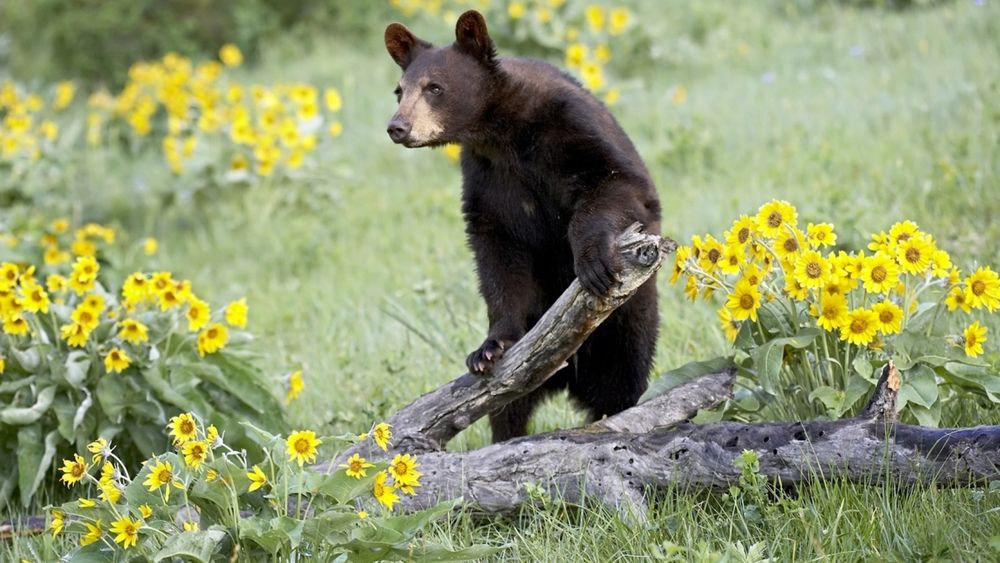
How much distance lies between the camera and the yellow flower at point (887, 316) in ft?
11.8

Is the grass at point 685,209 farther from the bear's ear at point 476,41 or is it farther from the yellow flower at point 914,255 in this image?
the bear's ear at point 476,41

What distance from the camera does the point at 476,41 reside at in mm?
4227

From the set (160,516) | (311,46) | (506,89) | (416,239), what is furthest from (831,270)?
(311,46)

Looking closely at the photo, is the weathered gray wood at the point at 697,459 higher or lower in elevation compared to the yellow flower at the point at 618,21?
lower

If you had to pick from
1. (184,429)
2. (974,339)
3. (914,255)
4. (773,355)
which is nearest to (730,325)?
(773,355)

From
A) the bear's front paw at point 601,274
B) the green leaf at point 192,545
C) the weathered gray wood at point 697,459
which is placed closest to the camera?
the green leaf at point 192,545

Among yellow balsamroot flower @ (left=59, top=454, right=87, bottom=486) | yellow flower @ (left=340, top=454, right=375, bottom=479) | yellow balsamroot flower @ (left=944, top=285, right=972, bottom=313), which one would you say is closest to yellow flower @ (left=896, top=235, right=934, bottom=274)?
yellow balsamroot flower @ (left=944, top=285, right=972, bottom=313)

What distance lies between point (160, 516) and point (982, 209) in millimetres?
4520

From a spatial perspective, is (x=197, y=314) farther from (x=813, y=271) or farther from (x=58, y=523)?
(x=813, y=271)

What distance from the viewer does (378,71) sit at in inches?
448

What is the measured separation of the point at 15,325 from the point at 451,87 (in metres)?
1.80

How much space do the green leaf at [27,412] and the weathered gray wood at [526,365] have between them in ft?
4.43

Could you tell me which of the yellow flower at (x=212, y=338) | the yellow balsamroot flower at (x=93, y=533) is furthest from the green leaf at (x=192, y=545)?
the yellow flower at (x=212, y=338)

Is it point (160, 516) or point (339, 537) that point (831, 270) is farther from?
point (160, 516)
